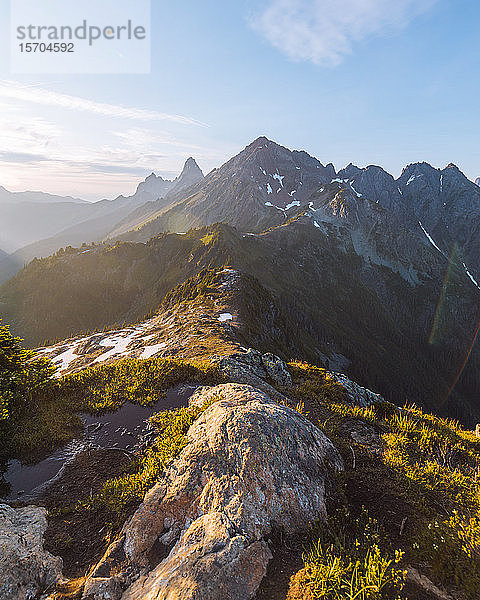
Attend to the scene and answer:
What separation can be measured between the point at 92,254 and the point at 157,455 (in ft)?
624

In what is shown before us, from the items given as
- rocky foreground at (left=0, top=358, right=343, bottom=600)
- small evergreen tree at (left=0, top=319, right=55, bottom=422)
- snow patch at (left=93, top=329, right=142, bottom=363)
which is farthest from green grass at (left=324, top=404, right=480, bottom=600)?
snow patch at (left=93, top=329, right=142, bottom=363)

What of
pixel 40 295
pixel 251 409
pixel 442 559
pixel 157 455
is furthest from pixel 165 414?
pixel 40 295

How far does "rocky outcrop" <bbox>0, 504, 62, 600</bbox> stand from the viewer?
21.4 ft

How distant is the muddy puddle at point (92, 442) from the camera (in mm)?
10133

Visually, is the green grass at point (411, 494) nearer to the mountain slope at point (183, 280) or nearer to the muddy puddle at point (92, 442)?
the muddy puddle at point (92, 442)

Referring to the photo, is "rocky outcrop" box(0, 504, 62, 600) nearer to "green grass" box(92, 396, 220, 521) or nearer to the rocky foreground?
the rocky foreground

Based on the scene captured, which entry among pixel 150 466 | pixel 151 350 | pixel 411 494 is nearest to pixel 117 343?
pixel 151 350

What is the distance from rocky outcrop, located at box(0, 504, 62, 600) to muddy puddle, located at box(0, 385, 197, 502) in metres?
1.71

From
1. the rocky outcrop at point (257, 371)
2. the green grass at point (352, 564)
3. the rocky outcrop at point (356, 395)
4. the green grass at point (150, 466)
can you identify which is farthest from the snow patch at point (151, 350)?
the green grass at point (352, 564)

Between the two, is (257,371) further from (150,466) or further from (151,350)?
(151,350)

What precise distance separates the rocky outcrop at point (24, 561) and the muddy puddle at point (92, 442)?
1.71m

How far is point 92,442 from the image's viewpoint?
12.5 meters

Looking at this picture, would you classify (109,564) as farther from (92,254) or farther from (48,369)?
(92,254)

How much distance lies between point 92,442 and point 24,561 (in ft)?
18.1
